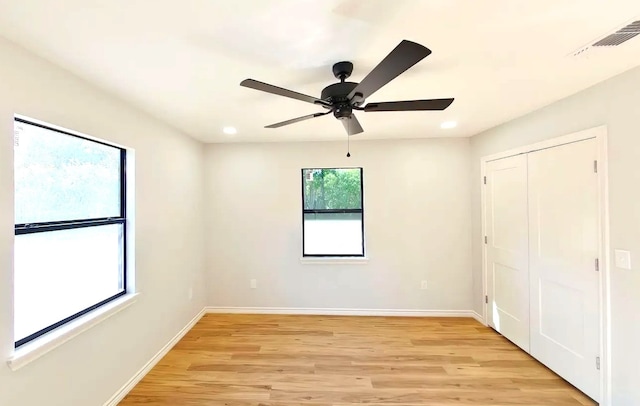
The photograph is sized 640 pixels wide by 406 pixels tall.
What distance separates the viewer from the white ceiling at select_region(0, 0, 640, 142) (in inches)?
49.2

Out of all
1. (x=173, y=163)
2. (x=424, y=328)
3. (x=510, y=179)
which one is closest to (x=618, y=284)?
(x=510, y=179)

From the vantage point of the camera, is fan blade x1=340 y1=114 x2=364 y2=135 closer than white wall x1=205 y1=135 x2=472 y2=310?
Yes

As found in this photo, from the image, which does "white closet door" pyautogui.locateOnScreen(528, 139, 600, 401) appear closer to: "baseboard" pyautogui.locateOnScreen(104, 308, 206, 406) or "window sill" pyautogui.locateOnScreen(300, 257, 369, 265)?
"window sill" pyautogui.locateOnScreen(300, 257, 369, 265)

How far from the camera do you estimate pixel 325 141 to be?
396 cm

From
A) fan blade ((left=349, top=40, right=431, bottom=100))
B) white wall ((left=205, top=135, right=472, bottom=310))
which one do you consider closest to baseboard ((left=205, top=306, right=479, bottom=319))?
white wall ((left=205, top=135, right=472, bottom=310))

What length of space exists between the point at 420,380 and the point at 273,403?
1259mm

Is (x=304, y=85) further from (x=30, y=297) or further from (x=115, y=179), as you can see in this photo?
(x=30, y=297)

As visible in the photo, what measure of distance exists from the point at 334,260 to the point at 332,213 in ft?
2.16

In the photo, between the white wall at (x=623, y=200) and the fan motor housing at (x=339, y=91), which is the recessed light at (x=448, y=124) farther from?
the fan motor housing at (x=339, y=91)

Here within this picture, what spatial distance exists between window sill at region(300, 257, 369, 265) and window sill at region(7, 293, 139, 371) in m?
2.14

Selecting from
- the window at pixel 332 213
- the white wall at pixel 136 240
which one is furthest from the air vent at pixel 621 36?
the white wall at pixel 136 240

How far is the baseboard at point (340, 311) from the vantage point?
12.6ft

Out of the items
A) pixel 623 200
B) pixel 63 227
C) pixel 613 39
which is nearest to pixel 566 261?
pixel 623 200

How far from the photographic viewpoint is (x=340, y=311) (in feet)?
13.0
